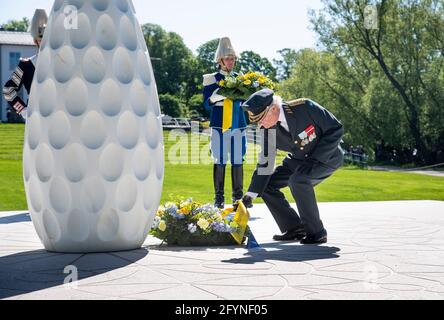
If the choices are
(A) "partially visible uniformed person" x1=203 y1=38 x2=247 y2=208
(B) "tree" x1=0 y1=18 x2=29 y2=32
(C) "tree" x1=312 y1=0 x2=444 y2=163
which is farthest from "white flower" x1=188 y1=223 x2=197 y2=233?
(B) "tree" x1=0 y1=18 x2=29 y2=32

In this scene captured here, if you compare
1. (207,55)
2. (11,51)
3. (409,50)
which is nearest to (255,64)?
(207,55)

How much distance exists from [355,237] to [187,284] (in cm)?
320

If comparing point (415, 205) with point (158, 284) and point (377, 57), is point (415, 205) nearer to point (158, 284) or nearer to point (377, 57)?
point (158, 284)

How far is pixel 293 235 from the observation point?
7566 mm

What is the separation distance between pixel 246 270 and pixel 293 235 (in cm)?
216

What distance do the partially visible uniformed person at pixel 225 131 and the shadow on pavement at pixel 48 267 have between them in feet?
13.5

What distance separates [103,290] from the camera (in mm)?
4688

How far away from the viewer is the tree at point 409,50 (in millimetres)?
38125

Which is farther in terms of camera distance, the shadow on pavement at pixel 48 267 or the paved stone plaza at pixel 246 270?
the shadow on pavement at pixel 48 267

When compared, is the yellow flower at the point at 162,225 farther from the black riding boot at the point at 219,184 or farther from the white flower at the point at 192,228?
the black riding boot at the point at 219,184

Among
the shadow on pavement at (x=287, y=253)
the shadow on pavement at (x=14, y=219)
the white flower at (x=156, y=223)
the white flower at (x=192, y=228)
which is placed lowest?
the shadow on pavement at (x=14, y=219)

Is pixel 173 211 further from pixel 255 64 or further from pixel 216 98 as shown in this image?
pixel 255 64

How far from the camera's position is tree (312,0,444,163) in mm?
38125

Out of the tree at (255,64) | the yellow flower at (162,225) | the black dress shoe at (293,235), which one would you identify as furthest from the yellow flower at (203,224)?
the tree at (255,64)
